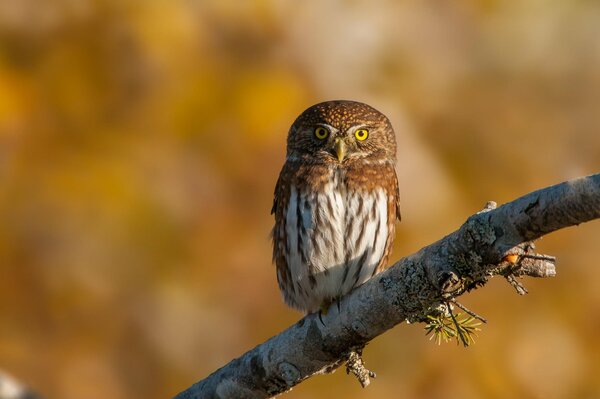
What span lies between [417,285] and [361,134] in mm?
1473

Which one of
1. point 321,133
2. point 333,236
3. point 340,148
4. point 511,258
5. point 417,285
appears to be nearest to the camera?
point 511,258

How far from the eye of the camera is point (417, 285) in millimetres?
3631

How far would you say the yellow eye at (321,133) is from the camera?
16.2 ft

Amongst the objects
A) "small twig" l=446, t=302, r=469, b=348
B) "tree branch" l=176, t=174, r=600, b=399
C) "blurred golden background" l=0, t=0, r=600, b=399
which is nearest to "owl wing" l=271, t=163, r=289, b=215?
"tree branch" l=176, t=174, r=600, b=399

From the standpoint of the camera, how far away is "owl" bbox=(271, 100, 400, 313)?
457 cm

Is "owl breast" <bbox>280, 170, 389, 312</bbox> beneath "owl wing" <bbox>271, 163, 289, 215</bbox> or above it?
beneath

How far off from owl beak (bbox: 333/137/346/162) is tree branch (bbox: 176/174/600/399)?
84 centimetres

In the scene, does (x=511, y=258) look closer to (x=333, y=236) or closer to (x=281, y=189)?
(x=333, y=236)

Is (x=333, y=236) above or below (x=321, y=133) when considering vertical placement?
below

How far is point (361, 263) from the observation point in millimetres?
4590

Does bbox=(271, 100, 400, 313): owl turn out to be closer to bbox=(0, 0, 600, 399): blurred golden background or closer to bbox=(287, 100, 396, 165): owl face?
bbox=(287, 100, 396, 165): owl face

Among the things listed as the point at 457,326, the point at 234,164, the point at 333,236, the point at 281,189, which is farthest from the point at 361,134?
the point at 234,164

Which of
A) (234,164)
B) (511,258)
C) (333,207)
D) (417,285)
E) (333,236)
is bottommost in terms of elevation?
(511,258)

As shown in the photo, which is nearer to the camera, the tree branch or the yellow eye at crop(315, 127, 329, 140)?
the tree branch
